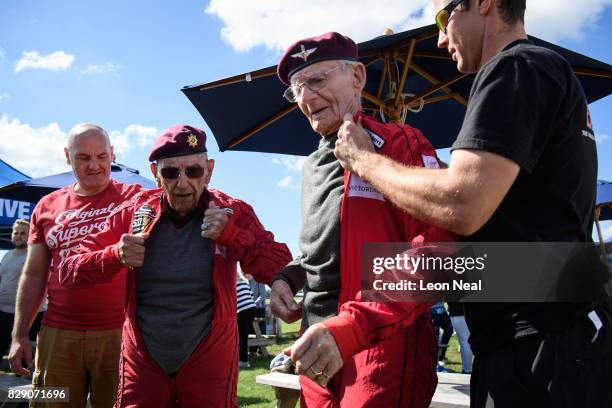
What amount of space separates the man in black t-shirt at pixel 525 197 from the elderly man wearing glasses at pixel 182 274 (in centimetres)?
130

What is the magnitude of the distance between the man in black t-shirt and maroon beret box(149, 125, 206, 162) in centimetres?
151

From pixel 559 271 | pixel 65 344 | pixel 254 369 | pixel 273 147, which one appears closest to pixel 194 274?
pixel 65 344

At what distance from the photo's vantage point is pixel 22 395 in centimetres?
380

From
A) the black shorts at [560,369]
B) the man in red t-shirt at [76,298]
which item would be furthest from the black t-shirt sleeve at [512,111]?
the man in red t-shirt at [76,298]

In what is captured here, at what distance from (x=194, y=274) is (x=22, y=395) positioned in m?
2.34

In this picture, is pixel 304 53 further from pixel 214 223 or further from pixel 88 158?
pixel 88 158

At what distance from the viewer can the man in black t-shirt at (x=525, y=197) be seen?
1140mm

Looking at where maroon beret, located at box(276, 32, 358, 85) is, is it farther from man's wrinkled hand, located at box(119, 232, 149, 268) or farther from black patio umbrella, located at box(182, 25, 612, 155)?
black patio umbrella, located at box(182, 25, 612, 155)

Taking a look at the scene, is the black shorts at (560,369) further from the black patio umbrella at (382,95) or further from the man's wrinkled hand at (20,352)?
the black patio umbrella at (382,95)

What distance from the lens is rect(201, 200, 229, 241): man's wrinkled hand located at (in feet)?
7.85

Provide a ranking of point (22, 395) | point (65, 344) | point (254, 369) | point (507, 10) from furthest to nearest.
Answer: point (254, 369) < point (22, 395) < point (65, 344) < point (507, 10)

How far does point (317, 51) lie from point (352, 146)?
59cm

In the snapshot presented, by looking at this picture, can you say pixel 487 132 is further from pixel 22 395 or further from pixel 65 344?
pixel 22 395

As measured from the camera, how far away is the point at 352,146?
4.75 ft
